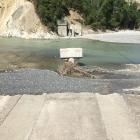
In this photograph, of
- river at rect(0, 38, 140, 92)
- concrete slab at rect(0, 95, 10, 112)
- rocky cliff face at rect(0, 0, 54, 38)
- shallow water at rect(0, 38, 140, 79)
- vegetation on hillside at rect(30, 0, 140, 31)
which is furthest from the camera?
vegetation on hillside at rect(30, 0, 140, 31)

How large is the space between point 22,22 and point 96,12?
8270 mm

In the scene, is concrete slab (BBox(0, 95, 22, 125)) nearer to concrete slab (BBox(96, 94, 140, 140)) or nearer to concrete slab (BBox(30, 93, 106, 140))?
concrete slab (BBox(30, 93, 106, 140))

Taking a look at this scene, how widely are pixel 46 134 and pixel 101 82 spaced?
27.3ft

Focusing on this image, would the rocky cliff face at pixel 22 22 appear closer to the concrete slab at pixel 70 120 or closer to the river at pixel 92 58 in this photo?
the river at pixel 92 58

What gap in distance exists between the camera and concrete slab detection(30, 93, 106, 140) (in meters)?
9.88

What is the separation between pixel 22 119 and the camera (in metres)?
11.2

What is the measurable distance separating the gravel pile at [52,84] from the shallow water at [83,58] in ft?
5.82

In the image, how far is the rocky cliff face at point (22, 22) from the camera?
42594 mm

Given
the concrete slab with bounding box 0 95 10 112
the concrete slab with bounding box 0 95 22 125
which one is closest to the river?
the concrete slab with bounding box 0 95 10 112

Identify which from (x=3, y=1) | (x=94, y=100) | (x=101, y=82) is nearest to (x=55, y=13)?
(x=3, y=1)

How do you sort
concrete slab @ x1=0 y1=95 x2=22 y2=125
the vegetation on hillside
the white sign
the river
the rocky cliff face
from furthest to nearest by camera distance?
the vegetation on hillside → the rocky cliff face → the white sign → the river → concrete slab @ x1=0 y1=95 x2=22 y2=125

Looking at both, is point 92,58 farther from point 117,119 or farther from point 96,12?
point 96,12

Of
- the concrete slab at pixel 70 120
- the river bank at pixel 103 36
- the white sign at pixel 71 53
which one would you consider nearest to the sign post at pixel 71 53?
the white sign at pixel 71 53

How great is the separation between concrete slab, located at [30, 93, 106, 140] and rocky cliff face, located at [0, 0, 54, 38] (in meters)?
28.4
